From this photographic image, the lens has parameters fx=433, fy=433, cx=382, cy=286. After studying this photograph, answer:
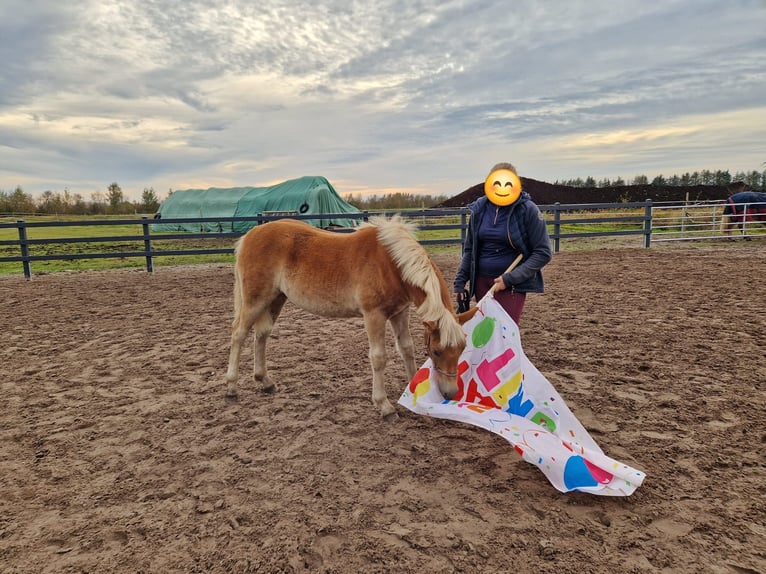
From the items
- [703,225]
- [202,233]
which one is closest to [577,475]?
[202,233]

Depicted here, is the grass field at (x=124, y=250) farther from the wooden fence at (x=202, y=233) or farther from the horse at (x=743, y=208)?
the horse at (x=743, y=208)

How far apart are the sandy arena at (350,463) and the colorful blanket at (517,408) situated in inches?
5.1

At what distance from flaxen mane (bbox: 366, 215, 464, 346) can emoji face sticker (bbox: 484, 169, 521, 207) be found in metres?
0.66

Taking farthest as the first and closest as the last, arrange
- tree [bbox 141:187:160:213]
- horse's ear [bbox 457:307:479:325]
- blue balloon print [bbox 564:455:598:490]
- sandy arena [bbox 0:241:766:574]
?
tree [bbox 141:187:160:213] → horse's ear [bbox 457:307:479:325] → blue balloon print [bbox 564:455:598:490] → sandy arena [bbox 0:241:766:574]

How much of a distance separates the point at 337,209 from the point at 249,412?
16.9 m

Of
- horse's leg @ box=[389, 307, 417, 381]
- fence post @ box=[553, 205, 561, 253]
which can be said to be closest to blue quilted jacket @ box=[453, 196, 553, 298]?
horse's leg @ box=[389, 307, 417, 381]

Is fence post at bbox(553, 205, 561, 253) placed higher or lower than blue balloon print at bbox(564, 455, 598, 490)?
higher

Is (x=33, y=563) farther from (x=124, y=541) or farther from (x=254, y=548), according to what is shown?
(x=254, y=548)

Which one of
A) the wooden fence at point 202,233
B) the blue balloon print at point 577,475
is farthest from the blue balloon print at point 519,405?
the wooden fence at point 202,233

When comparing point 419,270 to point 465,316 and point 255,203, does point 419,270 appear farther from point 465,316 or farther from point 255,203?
Result: point 255,203

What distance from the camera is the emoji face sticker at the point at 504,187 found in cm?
313

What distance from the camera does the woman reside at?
10.3 ft

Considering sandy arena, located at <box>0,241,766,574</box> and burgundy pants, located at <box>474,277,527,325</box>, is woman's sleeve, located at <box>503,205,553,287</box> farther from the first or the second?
sandy arena, located at <box>0,241,766,574</box>

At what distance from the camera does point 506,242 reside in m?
3.26
